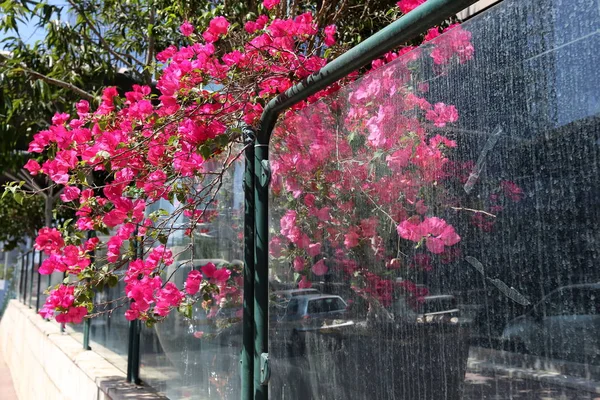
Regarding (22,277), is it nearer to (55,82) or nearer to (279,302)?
(55,82)

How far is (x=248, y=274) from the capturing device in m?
2.16

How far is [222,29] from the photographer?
2.39 metres

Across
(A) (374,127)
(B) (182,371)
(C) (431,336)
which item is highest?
(A) (374,127)

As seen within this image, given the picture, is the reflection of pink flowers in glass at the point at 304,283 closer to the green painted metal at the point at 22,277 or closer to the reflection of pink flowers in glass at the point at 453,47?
the reflection of pink flowers in glass at the point at 453,47

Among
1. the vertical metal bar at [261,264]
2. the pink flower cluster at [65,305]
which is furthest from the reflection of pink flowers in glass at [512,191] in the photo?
the pink flower cluster at [65,305]

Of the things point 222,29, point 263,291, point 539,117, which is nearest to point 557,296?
point 539,117

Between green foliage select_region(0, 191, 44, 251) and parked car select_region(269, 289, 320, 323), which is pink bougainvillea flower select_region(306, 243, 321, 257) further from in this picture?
green foliage select_region(0, 191, 44, 251)

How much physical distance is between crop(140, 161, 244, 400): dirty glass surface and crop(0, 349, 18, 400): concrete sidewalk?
7.14 meters

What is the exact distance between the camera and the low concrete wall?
3883 mm

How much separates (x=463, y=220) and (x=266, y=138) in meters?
1.03

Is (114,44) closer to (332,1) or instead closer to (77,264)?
(332,1)

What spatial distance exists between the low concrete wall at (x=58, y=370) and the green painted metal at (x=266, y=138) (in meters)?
1.68

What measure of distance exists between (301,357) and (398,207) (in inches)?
29.5

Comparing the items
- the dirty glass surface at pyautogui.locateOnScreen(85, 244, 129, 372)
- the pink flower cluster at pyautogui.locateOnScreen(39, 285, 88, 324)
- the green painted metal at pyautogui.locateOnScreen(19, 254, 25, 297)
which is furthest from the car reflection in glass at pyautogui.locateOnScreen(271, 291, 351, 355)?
the green painted metal at pyautogui.locateOnScreen(19, 254, 25, 297)
